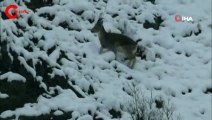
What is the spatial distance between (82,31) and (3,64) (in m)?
3.43

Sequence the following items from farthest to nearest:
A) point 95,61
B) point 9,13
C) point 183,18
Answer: point 183,18 → point 95,61 → point 9,13

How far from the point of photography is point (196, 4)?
1553cm

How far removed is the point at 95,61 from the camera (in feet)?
38.9

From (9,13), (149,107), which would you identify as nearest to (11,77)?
(9,13)

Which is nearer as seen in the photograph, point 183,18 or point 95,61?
point 95,61

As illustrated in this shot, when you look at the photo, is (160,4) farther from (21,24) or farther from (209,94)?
(21,24)

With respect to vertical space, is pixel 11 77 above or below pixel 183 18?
above

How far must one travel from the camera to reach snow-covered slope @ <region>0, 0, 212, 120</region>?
964cm
